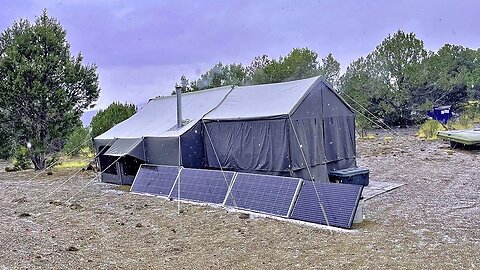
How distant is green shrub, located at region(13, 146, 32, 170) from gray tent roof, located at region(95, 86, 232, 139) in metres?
5.65

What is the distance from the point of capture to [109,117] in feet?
57.1

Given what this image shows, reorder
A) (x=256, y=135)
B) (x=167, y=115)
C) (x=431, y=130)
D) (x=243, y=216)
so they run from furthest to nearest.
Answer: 1. (x=431, y=130)
2. (x=167, y=115)
3. (x=256, y=135)
4. (x=243, y=216)

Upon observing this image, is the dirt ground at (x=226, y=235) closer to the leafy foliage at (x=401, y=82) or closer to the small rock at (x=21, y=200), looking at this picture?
the small rock at (x=21, y=200)

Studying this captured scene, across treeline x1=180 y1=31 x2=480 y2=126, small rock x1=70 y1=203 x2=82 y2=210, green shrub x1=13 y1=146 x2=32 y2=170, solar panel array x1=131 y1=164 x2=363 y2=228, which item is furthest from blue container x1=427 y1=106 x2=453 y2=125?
green shrub x1=13 y1=146 x2=32 y2=170

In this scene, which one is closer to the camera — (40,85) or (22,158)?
(40,85)

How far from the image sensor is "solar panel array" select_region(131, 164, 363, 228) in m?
6.11

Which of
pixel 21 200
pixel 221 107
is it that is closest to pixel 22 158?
pixel 21 200

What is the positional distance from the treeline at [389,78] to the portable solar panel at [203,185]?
14.6 m

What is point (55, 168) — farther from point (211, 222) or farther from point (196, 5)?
point (211, 222)

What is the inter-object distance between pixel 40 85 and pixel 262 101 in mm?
8729

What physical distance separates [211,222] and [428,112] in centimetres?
2059

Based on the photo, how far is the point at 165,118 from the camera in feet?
37.7

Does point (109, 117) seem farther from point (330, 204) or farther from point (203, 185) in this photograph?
point (330, 204)

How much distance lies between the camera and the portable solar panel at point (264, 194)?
6652 millimetres
